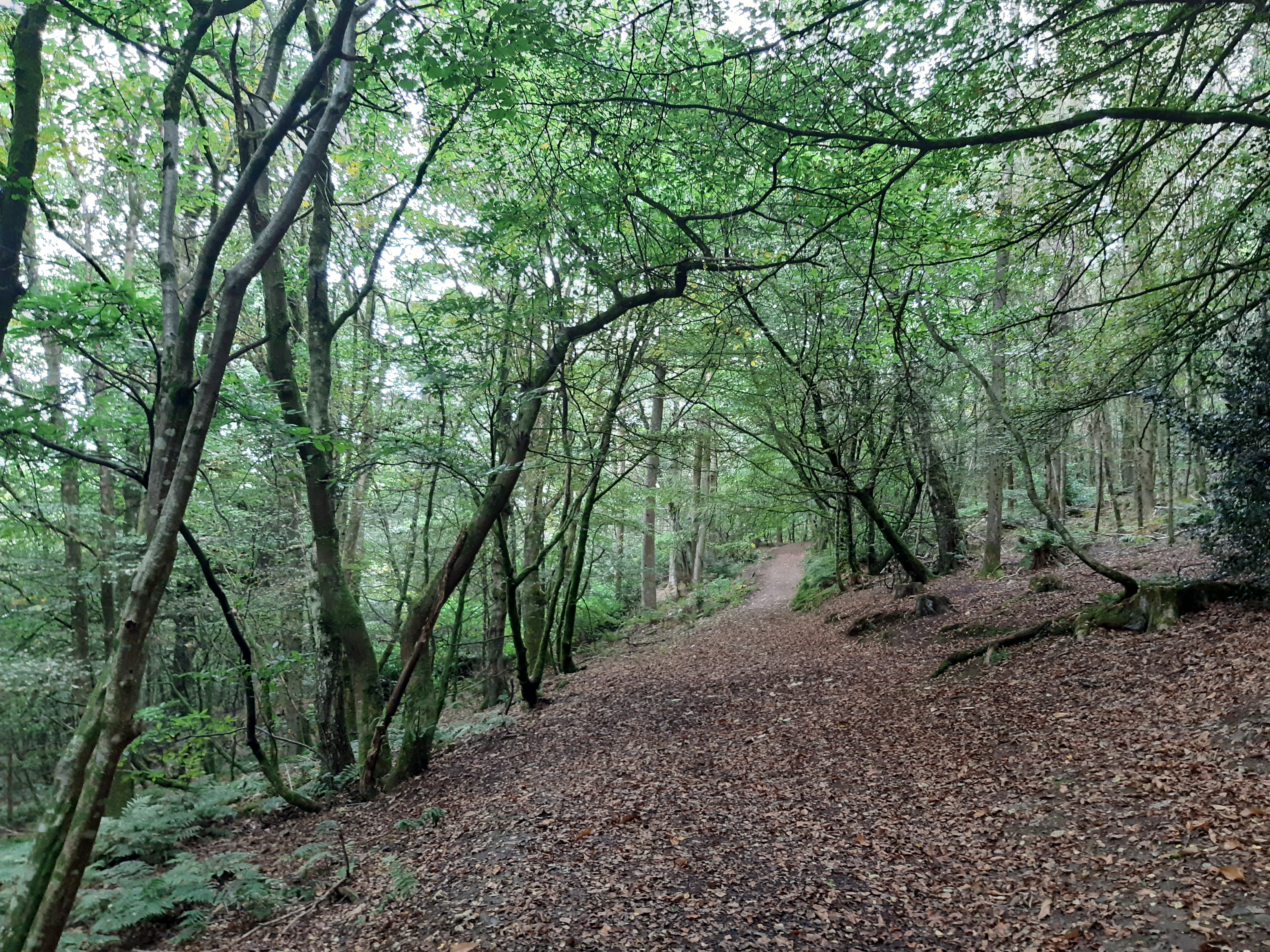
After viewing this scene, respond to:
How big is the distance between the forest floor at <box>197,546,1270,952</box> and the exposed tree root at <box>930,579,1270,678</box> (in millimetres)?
203

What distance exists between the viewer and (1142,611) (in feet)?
24.9

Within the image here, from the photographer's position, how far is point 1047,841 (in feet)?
13.8

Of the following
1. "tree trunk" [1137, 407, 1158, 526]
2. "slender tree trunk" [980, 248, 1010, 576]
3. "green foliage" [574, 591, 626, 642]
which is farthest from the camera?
"green foliage" [574, 591, 626, 642]

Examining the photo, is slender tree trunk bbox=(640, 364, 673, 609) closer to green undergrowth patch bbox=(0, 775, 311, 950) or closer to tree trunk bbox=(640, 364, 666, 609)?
tree trunk bbox=(640, 364, 666, 609)

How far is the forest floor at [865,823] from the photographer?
3566mm

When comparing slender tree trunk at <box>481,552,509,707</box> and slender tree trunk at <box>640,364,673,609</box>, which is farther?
slender tree trunk at <box>481,552,509,707</box>

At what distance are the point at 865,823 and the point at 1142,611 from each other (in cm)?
517

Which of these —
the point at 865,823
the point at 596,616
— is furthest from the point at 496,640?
the point at 865,823

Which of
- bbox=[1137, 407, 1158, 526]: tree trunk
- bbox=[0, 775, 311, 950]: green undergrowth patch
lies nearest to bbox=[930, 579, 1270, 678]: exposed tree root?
bbox=[0, 775, 311, 950]: green undergrowth patch

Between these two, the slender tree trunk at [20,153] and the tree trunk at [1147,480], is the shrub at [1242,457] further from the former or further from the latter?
the tree trunk at [1147,480]

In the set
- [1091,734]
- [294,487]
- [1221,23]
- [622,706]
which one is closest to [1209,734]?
[1091,734]

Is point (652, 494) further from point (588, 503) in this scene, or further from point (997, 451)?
point (997, 451)

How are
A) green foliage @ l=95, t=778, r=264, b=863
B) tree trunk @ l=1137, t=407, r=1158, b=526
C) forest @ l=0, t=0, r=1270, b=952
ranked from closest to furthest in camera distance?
forest @ l=0, t=0, r=1270, b=952 < green foliage @ l=95, t=778, r=264, b=863 < tree trunk @ l=1137, t=407, r=1158, b=526

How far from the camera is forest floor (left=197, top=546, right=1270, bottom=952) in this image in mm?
3566
